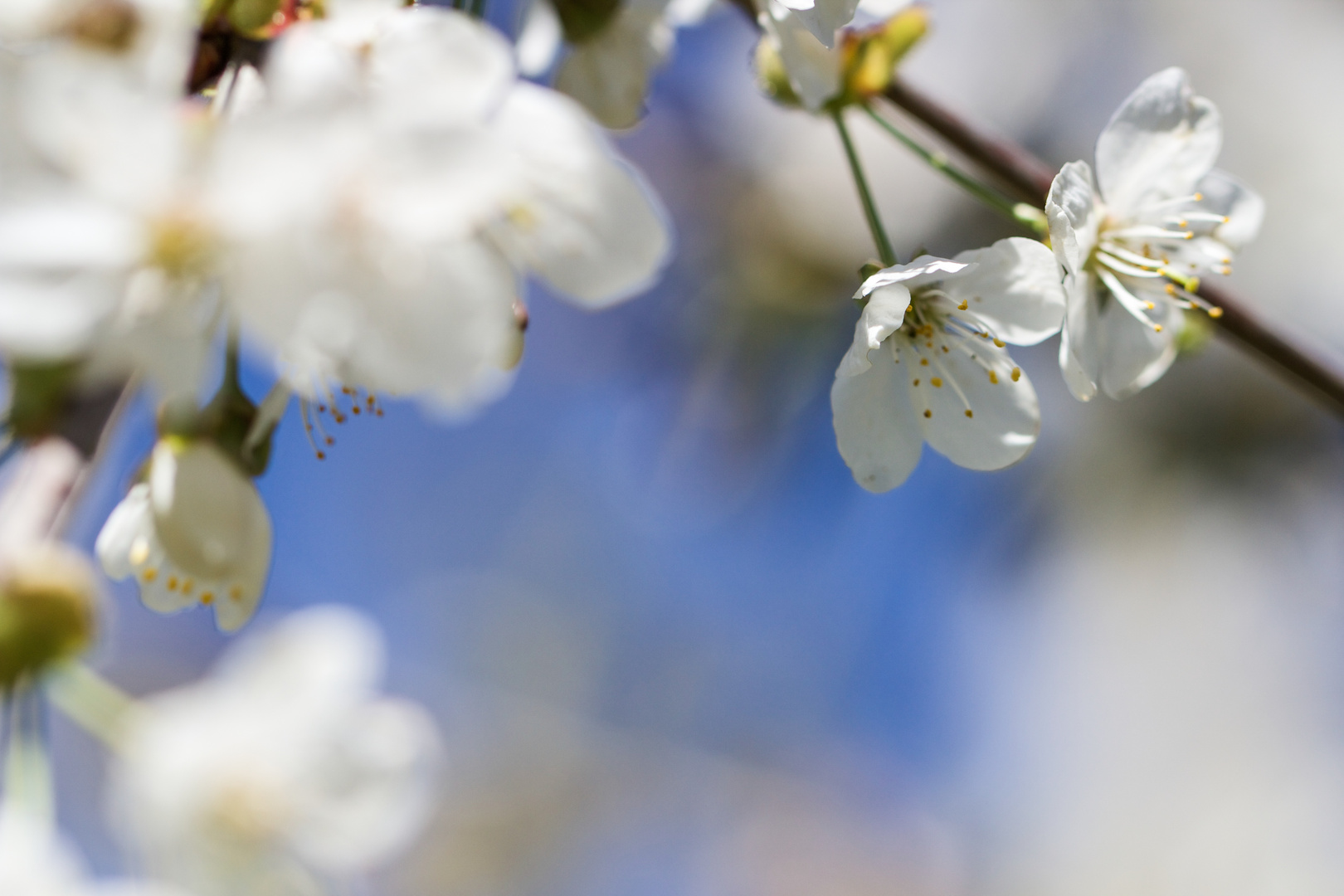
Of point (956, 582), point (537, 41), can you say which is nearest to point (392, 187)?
point (537, 41)

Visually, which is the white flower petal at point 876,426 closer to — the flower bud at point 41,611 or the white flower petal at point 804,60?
the white flower petal at point 804,60

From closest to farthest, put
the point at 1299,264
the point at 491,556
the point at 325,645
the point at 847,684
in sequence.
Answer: the point at 325,645 < the point at 1299,264 < the point at 847,684 < the point at 491,556

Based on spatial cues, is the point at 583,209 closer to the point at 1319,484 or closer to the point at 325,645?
the point at 325,645

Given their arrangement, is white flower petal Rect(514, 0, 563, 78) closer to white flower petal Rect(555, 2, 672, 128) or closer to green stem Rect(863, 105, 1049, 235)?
white flower petal Rect(555, 2, 672, 128)

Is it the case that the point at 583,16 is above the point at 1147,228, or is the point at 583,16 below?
below

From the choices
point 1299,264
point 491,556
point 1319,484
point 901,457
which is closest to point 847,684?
point 491,556

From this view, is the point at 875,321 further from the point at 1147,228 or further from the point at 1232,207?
the point at 1232,207

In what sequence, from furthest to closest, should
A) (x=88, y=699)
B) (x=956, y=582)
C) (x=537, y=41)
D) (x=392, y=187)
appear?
1. (x=956, y=582)
2. (x=537, y=41)
3. (x=88, y=699)
4. (x=392, y=187)
